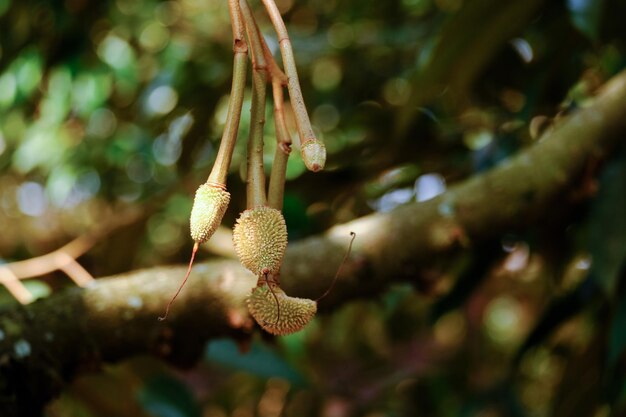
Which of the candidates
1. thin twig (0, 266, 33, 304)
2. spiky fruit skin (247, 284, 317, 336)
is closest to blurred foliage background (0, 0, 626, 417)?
thin twig (0, 266, 33, 304)

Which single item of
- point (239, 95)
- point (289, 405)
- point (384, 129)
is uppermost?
point (239, 95)

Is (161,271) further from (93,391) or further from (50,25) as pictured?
(50,25)

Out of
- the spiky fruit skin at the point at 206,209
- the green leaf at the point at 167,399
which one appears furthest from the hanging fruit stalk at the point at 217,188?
the green leaf at the point at 167,399

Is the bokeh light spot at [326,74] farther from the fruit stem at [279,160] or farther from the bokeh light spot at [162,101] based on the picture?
the fruit stem at [279,160]

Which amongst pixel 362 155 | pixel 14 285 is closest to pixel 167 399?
pixel 14 285

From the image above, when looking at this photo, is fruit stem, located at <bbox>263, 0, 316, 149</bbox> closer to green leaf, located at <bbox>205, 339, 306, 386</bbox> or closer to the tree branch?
the tree branch

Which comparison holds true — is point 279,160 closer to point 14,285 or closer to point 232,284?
point 232,284

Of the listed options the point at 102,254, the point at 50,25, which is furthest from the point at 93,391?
the point at 50,25
